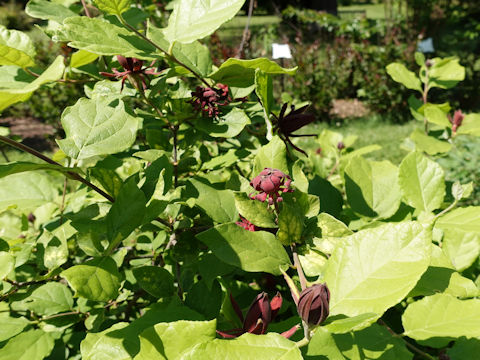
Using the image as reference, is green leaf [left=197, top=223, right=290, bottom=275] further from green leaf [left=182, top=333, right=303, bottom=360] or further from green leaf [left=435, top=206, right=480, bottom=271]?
green leaf [left=435, top=206, right=480, bottom=271]

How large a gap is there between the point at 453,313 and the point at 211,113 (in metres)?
0.59

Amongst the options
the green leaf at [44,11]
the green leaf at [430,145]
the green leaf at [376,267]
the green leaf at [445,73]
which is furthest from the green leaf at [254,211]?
the green leaf at [445,73]

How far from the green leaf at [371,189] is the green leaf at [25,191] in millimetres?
772

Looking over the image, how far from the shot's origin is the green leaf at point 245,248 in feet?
1.90

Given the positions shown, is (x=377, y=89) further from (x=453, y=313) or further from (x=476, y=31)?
(x=453, y=313)

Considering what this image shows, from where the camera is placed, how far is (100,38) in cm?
60

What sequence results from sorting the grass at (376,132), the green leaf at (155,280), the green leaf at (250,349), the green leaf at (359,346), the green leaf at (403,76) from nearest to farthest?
1. the green leaf at (250,349)
2. the green leaf at (359,346)
3. the green leaf at (155,280)
4. the green leaf at (403,76)
5. the grass at (376,132)

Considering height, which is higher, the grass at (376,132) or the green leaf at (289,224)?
the green leaf at (289,224)

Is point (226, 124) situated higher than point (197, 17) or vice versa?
point (197, 17)

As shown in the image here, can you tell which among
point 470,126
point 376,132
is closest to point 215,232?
point 470,126

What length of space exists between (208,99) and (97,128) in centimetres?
25

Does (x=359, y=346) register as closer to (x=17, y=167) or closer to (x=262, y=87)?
(x=262, y=87)

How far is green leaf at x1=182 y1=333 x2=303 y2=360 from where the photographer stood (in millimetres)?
436

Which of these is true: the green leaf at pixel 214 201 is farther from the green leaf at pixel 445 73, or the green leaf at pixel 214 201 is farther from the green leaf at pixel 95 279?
the green leaf at pixel 445 73
